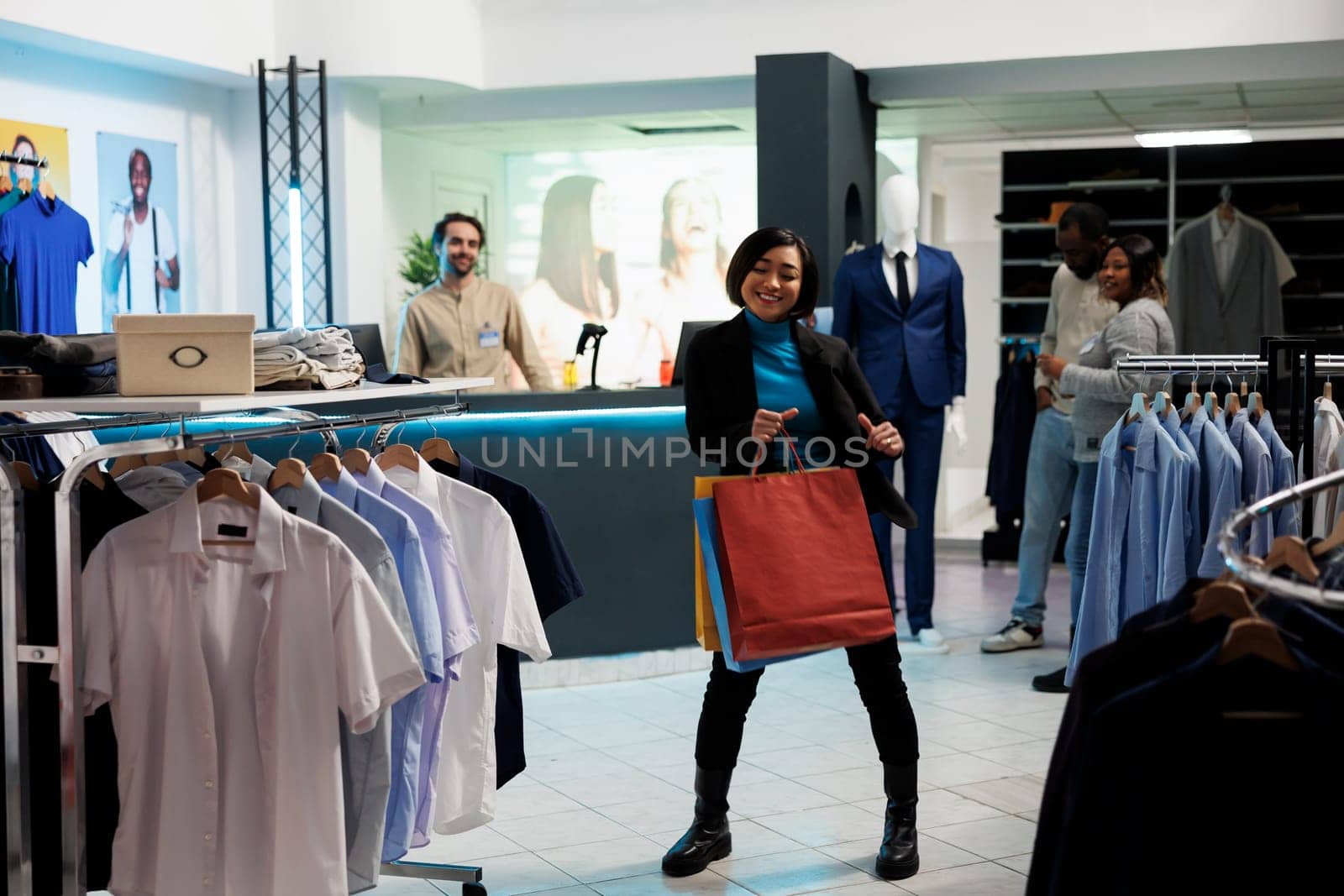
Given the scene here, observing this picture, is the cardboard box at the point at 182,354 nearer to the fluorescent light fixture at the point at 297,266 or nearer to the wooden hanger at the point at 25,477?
the wooden hanger at the point at 25,477

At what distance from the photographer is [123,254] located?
689cm

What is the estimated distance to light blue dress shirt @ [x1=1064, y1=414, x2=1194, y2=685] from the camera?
11.1 ft

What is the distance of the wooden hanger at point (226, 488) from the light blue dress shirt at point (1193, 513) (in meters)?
2.05

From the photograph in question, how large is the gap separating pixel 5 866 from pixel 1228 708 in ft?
6.22

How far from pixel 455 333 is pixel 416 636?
137 inches

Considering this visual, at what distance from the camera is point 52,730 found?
2482 mm

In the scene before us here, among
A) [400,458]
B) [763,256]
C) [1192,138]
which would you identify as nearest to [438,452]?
[400,458]

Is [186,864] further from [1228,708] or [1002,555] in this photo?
[1002,555]

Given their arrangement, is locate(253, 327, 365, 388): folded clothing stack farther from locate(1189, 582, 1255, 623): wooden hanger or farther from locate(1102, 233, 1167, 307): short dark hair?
locate(1102, 233, 1167, 307): short dark hair

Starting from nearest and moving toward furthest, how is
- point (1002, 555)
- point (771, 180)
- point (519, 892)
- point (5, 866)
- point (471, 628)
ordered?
point (5, 866), point (471, 628), point (519, 892), point (771, 180), point (1002, 555)

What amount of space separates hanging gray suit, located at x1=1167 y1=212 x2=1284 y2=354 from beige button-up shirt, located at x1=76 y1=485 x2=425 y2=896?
20.4ft

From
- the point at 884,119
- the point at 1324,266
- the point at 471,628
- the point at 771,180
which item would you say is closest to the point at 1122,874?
the point at 471,628

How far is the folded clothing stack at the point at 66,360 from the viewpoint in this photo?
2.49 meters

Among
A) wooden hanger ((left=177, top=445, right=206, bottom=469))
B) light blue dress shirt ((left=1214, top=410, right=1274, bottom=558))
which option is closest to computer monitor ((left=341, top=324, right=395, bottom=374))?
wooden hanger ((left=177, top=445, right=206, bottom=469))
